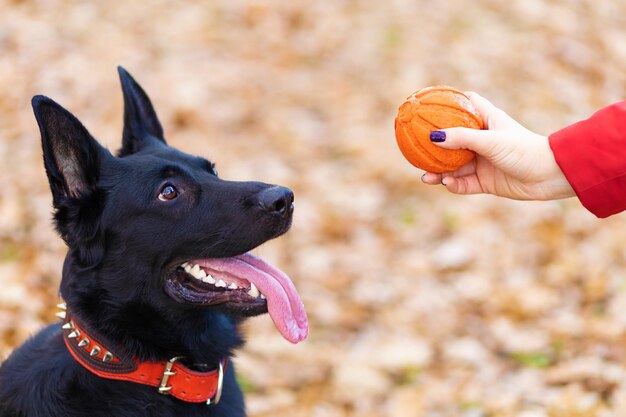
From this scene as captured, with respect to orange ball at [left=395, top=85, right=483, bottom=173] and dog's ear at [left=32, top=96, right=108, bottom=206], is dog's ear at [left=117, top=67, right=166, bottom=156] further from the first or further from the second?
orange ball at [left=395, top=85, right=483, bottom=173]

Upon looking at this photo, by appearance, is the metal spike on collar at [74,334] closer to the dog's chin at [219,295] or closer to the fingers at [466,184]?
the dog's chin at [219,295]

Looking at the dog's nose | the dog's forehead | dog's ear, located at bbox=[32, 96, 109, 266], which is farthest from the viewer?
the dog's forehead

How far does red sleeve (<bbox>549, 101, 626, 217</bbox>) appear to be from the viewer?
8.63 ft

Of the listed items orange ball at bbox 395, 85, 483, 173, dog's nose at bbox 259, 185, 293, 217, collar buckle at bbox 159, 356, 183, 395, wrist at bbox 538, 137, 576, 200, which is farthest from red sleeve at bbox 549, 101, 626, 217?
collar buckle at bbox 159, 356, 183, 395

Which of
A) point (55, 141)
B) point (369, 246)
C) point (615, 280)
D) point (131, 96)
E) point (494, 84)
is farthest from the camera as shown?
point (494, 84)

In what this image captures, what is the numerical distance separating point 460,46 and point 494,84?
755mm

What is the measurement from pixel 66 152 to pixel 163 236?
0.46m

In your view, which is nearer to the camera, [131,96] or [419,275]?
[131,96]

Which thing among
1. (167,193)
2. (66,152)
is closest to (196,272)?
(167,193)

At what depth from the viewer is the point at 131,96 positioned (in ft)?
10.7

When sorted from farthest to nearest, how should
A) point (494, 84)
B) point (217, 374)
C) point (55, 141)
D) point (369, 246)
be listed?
1. point (494, 84)
2. point (369, 246)
3. point (217, 374)
4. point (55, 141)

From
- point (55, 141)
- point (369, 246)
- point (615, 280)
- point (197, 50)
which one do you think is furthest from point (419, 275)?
point (197, 50)

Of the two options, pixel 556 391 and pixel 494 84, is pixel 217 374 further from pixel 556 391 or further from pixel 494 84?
pixel 494 84

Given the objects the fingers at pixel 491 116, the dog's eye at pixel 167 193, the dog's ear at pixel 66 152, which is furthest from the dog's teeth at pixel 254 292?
the fingers at pixel 491 116
